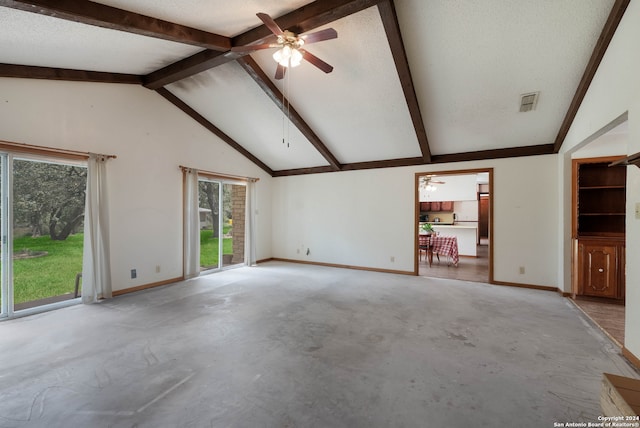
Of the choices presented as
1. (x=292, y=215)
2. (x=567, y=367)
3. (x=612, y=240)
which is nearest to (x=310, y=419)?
(x=567, y=367)

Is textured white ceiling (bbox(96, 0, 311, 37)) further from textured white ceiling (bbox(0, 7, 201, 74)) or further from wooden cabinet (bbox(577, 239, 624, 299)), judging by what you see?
wooden cabinet (bbox(577, 239, 624, 299))

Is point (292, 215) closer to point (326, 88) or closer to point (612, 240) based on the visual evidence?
point (326, 88)

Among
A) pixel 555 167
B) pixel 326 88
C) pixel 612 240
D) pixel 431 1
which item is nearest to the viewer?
pixel 431 1

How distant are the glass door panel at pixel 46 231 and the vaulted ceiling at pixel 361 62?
Result: 3.92ft

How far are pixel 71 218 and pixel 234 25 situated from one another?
3.37 m

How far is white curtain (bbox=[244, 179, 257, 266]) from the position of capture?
20.6 feet

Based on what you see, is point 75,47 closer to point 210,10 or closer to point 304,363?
point 210,10

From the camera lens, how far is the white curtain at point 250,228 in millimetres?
6281

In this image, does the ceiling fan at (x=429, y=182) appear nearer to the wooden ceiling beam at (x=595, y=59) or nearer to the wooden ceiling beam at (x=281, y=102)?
the wooden ceiling beam at (x=281, y=102)

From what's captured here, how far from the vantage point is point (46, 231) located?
11.8 feet

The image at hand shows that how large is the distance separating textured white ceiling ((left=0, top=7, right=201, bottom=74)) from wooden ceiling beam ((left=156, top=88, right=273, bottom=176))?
754 mm

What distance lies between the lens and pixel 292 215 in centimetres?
698

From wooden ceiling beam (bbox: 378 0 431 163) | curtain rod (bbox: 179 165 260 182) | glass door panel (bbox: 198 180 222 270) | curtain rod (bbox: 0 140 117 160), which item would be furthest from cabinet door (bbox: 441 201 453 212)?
curtain rod (bbox: 0 140 117 160)

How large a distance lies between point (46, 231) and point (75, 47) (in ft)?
7.64
